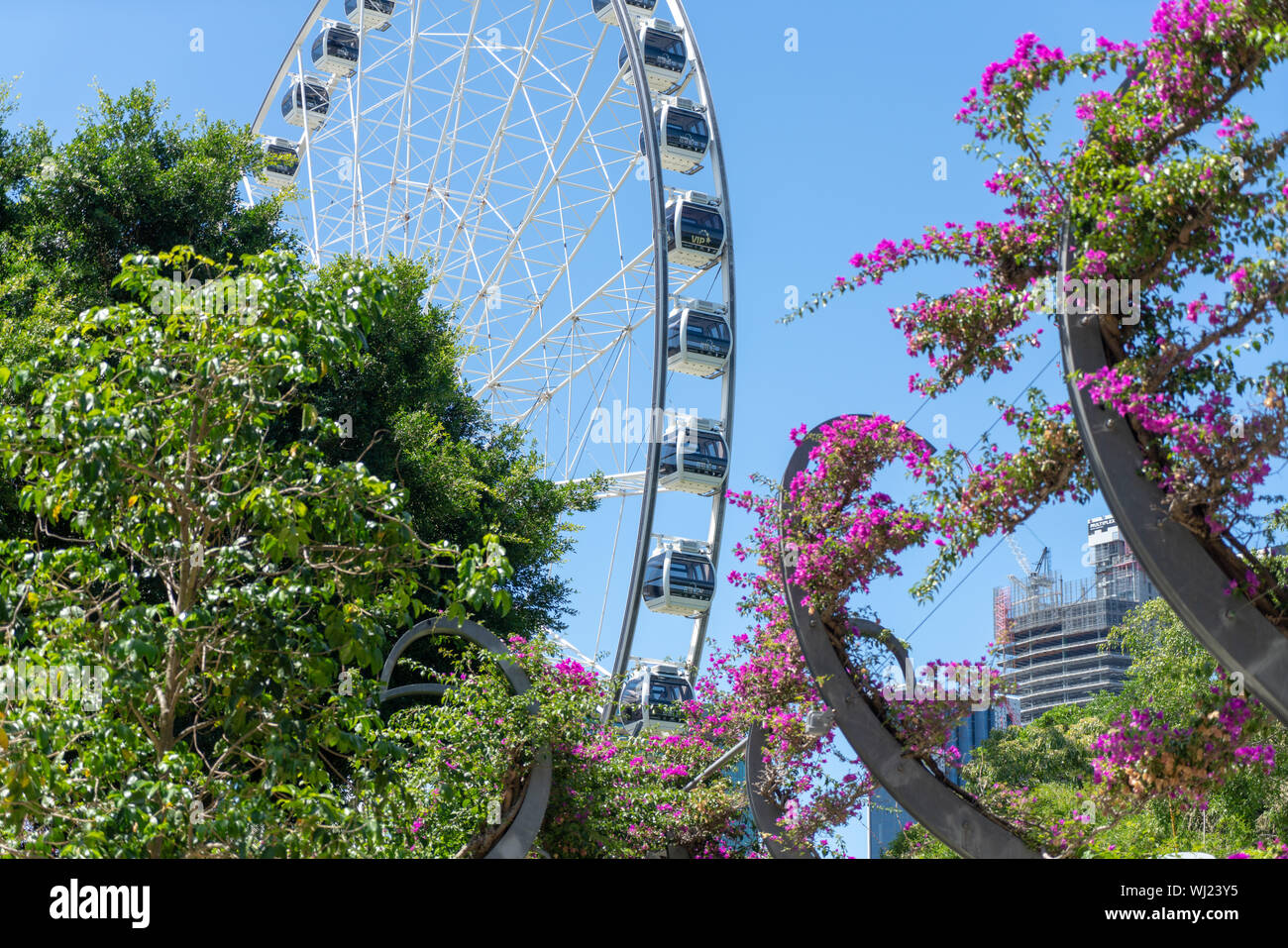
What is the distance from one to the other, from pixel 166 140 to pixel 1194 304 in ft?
57.1

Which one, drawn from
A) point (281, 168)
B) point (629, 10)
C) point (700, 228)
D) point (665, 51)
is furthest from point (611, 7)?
point (281, 168)

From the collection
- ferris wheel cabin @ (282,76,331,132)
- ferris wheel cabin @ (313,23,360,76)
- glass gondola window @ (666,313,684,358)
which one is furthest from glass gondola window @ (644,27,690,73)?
ferris wheel cabin @ (282,76,331,132)

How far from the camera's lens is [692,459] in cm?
2389

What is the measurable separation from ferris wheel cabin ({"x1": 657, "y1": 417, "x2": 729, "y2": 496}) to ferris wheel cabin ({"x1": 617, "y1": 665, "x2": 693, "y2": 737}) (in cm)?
343

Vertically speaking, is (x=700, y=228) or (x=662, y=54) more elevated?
(x=662, y=54)

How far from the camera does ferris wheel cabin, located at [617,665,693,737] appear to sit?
24219 millimetres

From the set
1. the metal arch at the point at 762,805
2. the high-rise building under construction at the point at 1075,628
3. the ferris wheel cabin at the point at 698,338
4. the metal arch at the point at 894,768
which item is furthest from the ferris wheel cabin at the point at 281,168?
the high-rise building under construction at the point at 1075,628

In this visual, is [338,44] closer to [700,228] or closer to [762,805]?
[700,228]

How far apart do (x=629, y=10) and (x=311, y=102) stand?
495 inches

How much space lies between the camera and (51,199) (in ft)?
62.3

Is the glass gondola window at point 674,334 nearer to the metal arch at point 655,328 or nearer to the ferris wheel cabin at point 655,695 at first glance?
the metal arch at point 655,328

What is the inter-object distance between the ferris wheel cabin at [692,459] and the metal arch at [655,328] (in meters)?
0.34

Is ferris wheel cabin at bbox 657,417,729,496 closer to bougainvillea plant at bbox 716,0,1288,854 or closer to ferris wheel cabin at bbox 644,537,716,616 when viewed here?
ferris wheel cabin at bbox 644,537,716,616
